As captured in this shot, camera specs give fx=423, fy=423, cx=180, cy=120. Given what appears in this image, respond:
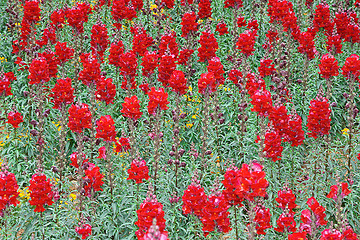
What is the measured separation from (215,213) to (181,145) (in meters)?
3.71

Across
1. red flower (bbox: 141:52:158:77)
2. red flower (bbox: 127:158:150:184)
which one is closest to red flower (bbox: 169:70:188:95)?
red flower (bbox: 141:52:158:77)

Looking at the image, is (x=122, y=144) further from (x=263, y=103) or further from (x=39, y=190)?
(x=263, y=103)

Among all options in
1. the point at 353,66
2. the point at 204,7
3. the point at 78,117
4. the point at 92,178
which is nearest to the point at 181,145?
the point at 78,117

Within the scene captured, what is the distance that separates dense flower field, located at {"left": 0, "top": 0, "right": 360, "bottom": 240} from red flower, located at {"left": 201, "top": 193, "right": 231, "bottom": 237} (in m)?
0.01

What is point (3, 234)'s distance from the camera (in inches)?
261

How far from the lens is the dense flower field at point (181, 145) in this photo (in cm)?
570

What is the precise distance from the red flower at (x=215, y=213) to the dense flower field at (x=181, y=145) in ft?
0.05

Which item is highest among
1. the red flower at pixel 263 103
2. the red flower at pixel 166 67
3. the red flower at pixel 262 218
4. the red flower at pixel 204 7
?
the red flower at pixel 204 7

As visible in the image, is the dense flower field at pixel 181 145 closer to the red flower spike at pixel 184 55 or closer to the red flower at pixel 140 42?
the red flower at pixel 140 42

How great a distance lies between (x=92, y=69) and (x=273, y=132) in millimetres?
3508

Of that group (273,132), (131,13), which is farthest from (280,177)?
(131,13)

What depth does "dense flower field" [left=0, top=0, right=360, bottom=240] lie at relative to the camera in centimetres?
570

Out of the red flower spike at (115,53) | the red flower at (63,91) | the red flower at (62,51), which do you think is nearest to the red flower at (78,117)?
the red flower at (63,91)

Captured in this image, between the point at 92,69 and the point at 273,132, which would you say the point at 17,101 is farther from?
the point at 273,132
